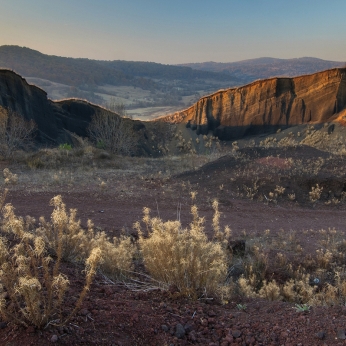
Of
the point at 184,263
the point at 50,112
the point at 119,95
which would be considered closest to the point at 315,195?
the point at 184,263

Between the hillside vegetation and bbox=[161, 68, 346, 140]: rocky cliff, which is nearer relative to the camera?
bbox=[161, 68, 346, 140]: rocky cliff

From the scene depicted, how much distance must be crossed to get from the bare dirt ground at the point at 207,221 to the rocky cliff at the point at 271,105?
15.7 metres

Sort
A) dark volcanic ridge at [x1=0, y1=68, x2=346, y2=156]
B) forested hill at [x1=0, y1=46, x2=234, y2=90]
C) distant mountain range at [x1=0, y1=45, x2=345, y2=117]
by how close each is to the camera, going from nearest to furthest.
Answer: dark volcanic ridge at [x1=0, y1=68, x2=346, y2=156]
distant mountain range at [x1=0, y1=45, x2=345, y2=117]
forested hill at [x1=0, y1=46, x2=234, y2=90]

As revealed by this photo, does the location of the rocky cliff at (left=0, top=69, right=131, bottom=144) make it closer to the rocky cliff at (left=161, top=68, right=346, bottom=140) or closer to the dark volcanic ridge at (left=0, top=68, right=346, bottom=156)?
the dark volcanic ridge at (left=0, top=68, right=346, bottom=156)

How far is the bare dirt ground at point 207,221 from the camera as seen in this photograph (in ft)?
8.34

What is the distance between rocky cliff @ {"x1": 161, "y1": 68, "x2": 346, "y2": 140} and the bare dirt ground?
15.7 m

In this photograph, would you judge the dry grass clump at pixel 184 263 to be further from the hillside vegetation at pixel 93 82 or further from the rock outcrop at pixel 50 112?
the hillside vegetation at pixel 93 82

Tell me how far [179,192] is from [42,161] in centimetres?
660

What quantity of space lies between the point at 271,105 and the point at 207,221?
25.0 m

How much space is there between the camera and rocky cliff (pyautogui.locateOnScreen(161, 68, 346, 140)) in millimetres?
28062

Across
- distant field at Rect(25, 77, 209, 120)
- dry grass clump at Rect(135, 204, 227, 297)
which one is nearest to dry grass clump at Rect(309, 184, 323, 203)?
dry grass clump at Rect(135, 204, 227, 297)

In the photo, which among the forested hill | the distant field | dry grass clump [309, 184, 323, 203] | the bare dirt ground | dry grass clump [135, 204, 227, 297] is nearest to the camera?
the bare dirt ground

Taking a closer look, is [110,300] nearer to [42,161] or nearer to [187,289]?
[187,289]

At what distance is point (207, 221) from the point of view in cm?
835
